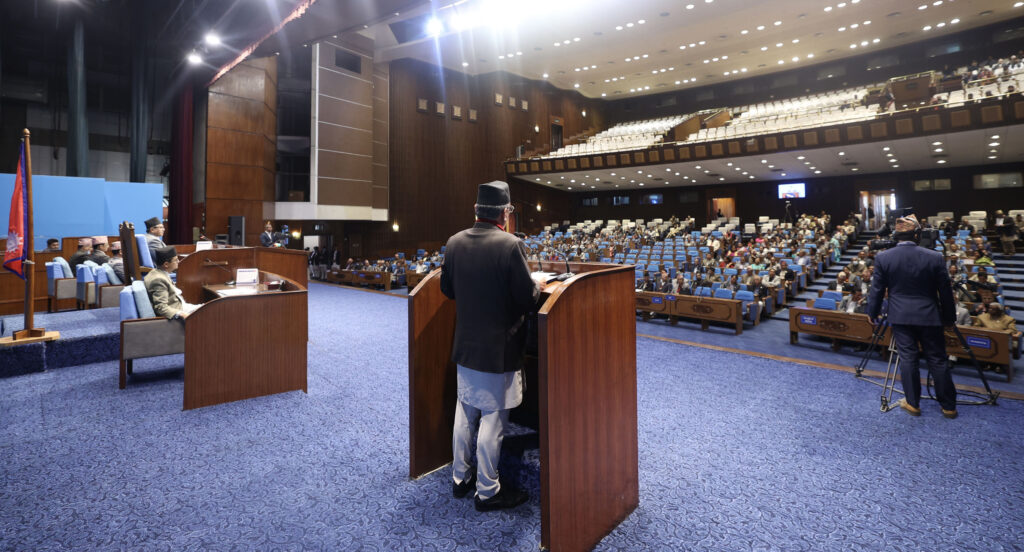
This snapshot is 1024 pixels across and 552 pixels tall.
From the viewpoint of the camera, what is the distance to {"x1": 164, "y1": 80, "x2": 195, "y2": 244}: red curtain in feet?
33.0

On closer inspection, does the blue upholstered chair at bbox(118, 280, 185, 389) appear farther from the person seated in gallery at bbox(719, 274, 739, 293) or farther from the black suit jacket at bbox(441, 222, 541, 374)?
the person seated in gallery at bbox(719, 274, 739, 293)

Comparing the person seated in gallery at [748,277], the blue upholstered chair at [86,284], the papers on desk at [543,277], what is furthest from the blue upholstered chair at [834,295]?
the blue upholstered chair at [86,284]

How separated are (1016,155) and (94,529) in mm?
18977

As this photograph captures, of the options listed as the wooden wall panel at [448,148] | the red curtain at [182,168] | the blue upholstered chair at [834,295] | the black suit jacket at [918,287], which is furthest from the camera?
the wooden wall panel at [448,148]

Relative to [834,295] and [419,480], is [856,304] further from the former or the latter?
[419,480]

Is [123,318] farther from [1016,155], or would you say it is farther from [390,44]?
[1016,155]

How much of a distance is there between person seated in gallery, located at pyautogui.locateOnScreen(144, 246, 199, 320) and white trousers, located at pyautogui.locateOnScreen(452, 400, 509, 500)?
8.49ft

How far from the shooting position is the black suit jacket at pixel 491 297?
A: 1608 mm

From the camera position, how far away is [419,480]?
210 centimetres

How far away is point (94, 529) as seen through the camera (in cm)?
172

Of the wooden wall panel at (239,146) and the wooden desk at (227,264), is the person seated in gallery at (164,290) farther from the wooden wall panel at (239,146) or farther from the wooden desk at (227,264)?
the wooden wall panel at (239,146)

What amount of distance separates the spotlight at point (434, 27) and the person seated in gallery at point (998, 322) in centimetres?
1202

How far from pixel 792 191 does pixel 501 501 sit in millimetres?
18898

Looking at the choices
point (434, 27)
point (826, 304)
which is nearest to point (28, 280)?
point (826, 304)
